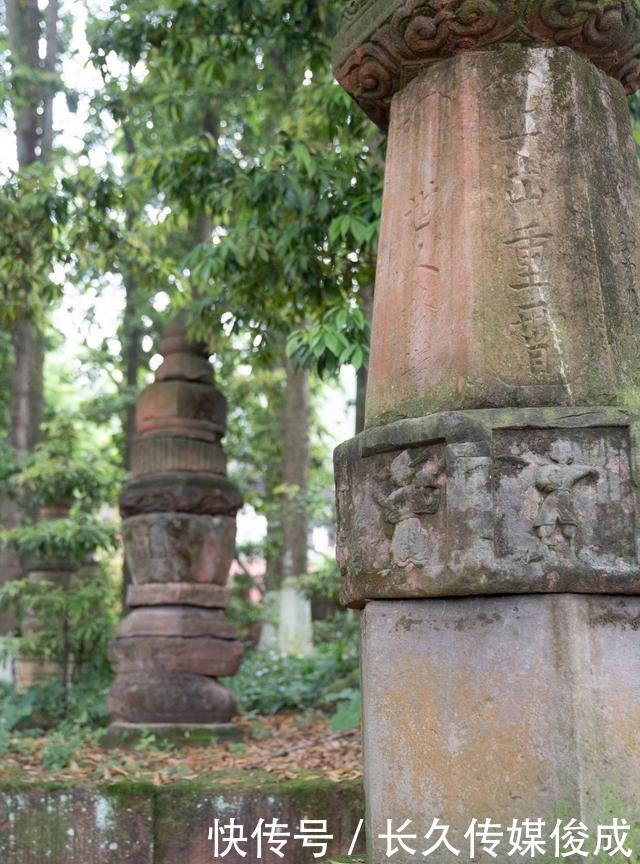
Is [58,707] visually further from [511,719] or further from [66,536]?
[511,719]

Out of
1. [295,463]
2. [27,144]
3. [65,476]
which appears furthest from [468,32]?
[27,144]

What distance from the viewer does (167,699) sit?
7.14 m

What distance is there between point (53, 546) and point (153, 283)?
106 inches

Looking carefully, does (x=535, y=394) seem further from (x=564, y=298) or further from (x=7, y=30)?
(x=7, y=30)

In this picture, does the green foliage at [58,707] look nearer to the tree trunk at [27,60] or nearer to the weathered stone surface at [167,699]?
the weathered stone surface at [167,699]

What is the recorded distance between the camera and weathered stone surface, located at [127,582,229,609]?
742cm

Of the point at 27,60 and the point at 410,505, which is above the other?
the point at 27,60

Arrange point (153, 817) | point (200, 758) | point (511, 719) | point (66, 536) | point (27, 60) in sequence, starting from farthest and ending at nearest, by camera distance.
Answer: point (27, 60)
point (66, 536)
point (200, 758)
point (153, 817)
point (511, 719)

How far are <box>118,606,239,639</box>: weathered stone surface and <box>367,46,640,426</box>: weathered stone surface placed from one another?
14.5 ft

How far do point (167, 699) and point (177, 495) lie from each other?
56.5 inches

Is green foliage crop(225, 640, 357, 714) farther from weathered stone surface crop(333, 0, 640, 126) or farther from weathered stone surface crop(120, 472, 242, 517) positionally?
weathered stone surface crop(333, 0, 640, 126)

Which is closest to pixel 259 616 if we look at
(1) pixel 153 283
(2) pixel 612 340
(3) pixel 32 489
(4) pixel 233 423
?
(4) pixel 233 423

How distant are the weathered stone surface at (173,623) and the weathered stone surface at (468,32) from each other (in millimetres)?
4703

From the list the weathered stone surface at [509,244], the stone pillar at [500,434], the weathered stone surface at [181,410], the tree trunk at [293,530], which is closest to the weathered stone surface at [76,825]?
the stone pillar at [500,434]
